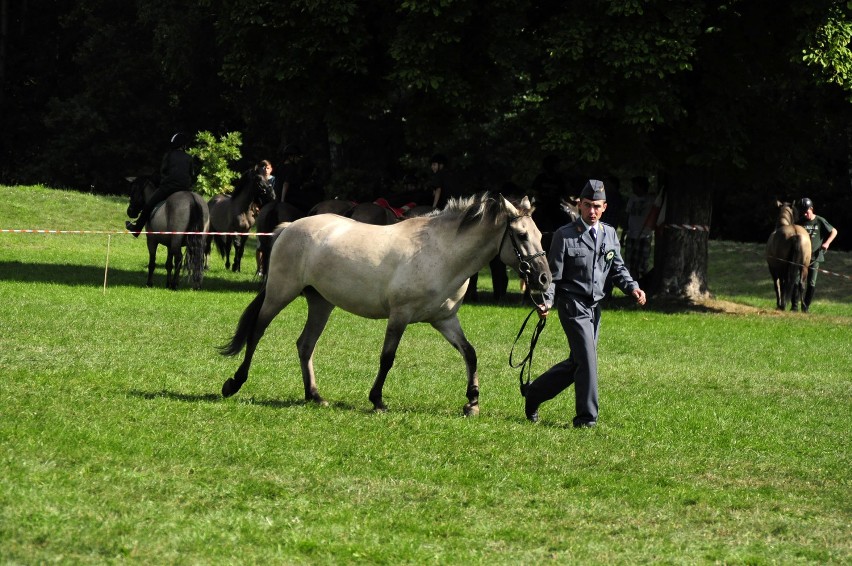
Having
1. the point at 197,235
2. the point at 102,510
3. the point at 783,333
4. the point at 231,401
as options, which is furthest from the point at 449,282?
the point at 197,235

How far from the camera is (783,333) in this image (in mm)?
22469

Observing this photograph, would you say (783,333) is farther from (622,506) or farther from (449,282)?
(622,506)

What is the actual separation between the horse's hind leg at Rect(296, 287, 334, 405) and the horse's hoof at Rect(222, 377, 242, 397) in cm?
63

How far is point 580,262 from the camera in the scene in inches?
451

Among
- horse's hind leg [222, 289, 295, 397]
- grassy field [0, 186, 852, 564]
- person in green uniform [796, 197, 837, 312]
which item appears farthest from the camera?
person in green uniform [796, 197, 837, 312]

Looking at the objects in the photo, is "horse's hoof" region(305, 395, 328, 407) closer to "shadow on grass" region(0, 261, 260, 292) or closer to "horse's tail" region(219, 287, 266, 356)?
"horse's tail" region(219, 287, 266, 356)

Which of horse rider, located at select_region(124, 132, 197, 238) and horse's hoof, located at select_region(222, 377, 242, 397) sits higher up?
horse rider, located at select_region(124, 132, 197, 238)

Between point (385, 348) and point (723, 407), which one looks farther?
point (723, 407)

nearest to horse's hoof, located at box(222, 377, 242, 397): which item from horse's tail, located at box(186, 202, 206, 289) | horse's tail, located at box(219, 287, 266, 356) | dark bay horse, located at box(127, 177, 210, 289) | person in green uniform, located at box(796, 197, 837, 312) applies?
horse's tail, located at box(219, 287, 266, 356)

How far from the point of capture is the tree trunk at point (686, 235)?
27.3m

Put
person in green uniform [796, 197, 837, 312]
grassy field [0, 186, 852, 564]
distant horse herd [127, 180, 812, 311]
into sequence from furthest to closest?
1. person in green uniform [796, 197, 837, 312]
2. distant horse herd [127, 180, 812, 311]
3. grassy field [0, 186, 852, 564]

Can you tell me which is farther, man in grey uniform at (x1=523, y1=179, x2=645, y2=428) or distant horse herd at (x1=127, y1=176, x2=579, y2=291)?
distant horse herd at (x1=127, y1=176, x2=579, y2=291)

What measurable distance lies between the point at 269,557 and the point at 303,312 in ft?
48.4

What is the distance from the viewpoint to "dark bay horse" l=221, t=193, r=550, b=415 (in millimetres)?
11797
